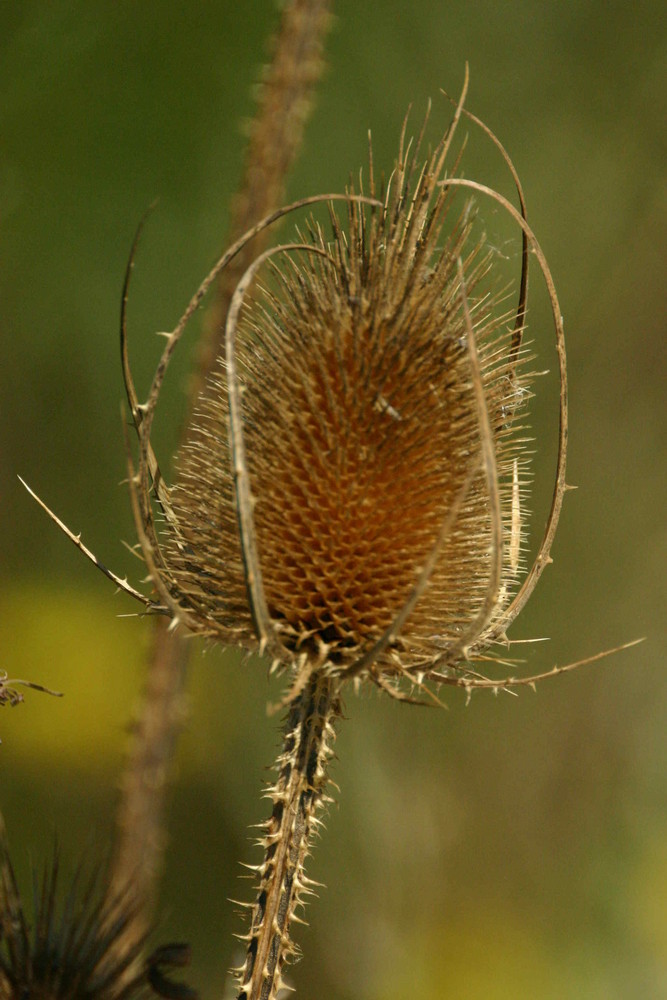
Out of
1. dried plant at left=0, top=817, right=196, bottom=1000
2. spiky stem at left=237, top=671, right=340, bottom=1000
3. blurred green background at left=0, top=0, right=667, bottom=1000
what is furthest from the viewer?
blurred green background at left=0, top=0, right=667, bottom=1000

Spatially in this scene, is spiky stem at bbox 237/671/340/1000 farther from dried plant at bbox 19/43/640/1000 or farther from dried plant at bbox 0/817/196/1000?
dried plant at bbox 0/817/196/1000

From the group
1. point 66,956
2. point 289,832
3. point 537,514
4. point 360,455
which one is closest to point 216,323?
point 360,455

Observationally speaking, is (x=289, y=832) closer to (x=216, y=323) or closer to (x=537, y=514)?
(x=216, y=323)

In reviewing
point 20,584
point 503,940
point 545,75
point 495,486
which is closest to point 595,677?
point 503,940

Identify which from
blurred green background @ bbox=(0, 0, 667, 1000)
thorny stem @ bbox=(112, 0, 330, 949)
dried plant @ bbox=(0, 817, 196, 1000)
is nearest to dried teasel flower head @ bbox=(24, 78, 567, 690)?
dried plant @ bbox=(0, 817, 196, 1000)

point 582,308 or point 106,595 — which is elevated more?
point 582,308

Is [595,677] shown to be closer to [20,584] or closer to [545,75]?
[20,584]
